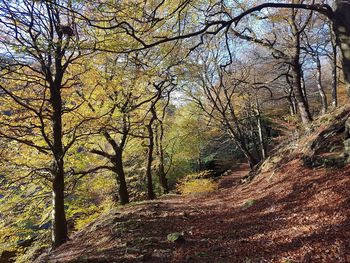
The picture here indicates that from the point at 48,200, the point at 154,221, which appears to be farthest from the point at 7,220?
the point at 154,221

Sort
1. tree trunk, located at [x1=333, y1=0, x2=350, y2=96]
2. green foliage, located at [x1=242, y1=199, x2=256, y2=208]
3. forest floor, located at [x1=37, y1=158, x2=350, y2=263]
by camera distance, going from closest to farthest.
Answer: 1. forest floor, located at [x1=37, y1=158, x2=350, y2=263]
2. tree trunk, located at [x1=333, y1=0, x2=350, y2=96]
3. green foliage, located at [x1=242, y1=199, x2=256, y2=208]

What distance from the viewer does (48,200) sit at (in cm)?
1076

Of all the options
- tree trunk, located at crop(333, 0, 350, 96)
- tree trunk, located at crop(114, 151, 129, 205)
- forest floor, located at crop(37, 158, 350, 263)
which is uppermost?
tree trunk, located at crop(333, 0, 350, 96)

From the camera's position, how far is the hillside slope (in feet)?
14.5

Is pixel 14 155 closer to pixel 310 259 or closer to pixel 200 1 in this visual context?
pixel 200 1

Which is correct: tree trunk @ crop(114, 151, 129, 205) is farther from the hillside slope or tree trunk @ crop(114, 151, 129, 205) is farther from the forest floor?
the forest floor

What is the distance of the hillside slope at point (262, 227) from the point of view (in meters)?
4.42

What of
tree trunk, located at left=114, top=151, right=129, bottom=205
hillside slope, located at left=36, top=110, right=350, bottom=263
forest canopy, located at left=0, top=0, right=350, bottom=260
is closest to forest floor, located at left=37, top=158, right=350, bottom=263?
hillside slope, located at left=36, top=110, right=350, bottom=263

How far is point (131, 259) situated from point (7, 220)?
262 inches

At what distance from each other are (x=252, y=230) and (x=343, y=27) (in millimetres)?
4818

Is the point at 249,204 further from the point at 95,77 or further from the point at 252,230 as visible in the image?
the point at 95,77

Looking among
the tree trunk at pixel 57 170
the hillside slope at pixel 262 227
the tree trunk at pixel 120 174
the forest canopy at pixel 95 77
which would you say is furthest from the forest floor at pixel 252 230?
the tree trunk at pixel 120 174

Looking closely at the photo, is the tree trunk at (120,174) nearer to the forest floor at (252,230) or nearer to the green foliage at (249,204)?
the forest floor at (252,230)

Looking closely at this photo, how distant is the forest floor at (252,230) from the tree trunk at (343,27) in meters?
2.55
